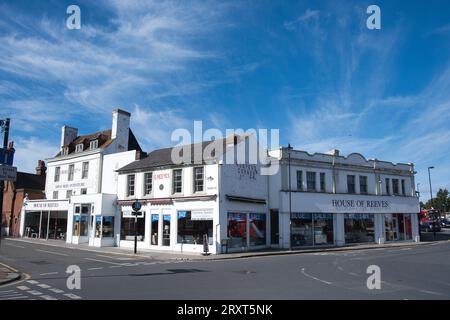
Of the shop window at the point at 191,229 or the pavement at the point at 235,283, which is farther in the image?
the shop window at the point at 191,229

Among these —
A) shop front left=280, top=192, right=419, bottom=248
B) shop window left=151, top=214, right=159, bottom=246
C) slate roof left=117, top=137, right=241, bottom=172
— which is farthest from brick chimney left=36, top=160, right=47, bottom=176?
shop front left=280, top=192, right=419, bottom=248

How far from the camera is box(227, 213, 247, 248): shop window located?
94.9ft

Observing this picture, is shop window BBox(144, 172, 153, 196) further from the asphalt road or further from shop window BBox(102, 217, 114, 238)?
the asphalt road

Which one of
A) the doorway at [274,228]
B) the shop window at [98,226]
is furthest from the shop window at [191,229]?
the shop window at [98,226]

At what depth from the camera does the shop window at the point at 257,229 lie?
102 ft

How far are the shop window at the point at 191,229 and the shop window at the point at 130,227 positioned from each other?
13.5 ft

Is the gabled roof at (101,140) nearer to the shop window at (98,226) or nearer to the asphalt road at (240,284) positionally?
the shop window at (98,226)

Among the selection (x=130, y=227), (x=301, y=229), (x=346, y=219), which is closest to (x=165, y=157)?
(x=130, y=227)

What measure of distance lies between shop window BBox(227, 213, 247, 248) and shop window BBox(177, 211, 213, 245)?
5.05 feet

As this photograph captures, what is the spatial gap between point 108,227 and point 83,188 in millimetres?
9044

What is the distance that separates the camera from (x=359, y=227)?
38125 millimetres

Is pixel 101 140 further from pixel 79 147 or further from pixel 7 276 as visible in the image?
pixel 7 276

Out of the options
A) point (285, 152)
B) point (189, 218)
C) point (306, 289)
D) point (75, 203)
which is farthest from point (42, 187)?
point (306, 289)

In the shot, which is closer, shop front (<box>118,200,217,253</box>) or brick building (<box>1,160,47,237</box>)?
shop front (<box>118,200,217,253</box>)
